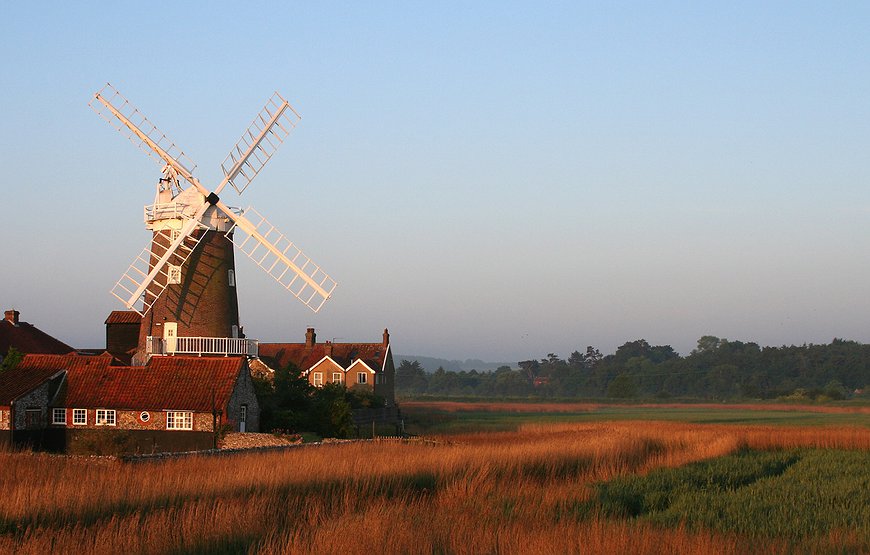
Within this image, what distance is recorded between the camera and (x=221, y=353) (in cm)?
4344

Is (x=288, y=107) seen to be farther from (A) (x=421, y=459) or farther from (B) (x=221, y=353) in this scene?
(A) (x=421, y=459)

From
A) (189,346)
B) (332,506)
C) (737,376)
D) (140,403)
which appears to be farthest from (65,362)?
(737,376)

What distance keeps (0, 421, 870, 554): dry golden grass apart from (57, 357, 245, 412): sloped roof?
34.3 ft

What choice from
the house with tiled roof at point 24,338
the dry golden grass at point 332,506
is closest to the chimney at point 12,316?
the house with tiled roof at point 24,338

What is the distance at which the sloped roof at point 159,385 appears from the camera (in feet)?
127

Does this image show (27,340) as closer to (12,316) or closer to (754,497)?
(12,316)

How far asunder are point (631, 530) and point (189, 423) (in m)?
25.6

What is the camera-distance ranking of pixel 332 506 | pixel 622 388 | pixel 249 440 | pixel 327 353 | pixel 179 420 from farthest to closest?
pixel 622 388 < pixel 327 353 < pixel 179 420 < pixel 249 440 < pixel 332 506

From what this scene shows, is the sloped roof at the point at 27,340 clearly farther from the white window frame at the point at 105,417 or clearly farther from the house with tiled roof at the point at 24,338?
the white window frame at the point at 105,417

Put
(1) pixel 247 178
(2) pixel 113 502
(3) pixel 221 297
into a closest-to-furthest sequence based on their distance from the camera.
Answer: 1. (2) pixel 113 502
2. (3) pixel 221 297
3. (1) pixel 247 178

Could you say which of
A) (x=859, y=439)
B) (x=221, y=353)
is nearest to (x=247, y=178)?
(x=221, y=353)

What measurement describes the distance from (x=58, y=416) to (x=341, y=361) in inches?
1300

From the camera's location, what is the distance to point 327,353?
238ft

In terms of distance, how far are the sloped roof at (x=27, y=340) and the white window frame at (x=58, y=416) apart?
36.6ft
